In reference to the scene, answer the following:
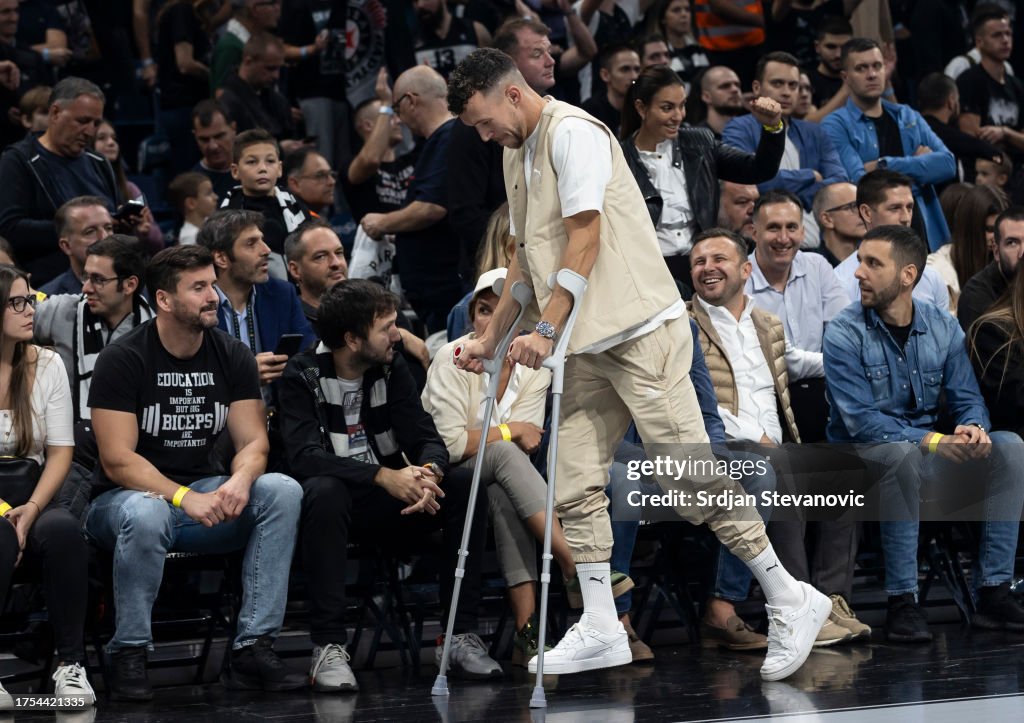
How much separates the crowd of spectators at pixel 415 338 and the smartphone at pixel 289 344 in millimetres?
72

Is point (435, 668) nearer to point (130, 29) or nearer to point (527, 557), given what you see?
point (527, 557)

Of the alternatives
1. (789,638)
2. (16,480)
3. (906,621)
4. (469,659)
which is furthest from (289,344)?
(906,621)

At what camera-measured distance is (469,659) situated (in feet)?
17.7

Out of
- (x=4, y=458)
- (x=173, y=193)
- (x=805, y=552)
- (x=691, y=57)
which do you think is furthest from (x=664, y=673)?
(x=691, y=57)

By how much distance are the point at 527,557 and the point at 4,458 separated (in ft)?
6.15

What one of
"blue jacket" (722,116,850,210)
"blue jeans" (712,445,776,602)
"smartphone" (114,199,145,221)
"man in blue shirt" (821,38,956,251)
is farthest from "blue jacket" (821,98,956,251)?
"smartphone" (114,199,145,221)

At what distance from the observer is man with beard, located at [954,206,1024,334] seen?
6.61 m

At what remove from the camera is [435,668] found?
5582mm

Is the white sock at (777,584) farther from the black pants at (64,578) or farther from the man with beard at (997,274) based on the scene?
the black pants at (64,578)

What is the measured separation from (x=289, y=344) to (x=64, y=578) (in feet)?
5.04

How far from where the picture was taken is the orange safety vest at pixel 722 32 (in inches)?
413

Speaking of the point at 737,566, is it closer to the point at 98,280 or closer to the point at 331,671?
the point at 331,671

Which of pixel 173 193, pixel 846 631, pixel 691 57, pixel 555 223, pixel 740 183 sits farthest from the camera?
pixel 691 57

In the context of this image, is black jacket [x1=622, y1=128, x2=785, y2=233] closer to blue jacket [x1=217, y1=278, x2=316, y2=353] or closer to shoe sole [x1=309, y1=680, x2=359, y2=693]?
blue jacket [x1=217, y1=278, x2=316, y2=353]
